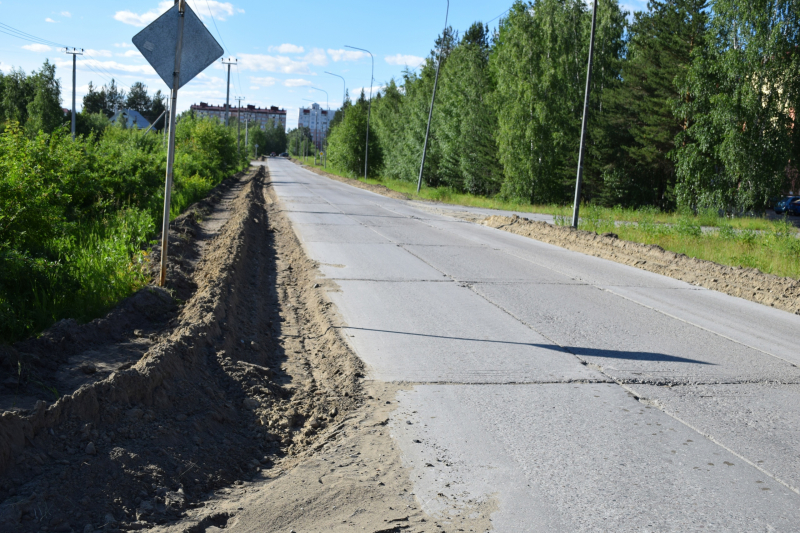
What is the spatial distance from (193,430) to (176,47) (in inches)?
210

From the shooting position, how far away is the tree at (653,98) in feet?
114

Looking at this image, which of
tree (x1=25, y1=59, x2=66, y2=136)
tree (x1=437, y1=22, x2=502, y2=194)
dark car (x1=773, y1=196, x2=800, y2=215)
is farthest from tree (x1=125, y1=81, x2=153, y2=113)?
dark car (x1=773, y1=196, x2=800, y2=215)

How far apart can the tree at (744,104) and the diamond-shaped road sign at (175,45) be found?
29.5m

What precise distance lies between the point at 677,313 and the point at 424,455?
234 inches

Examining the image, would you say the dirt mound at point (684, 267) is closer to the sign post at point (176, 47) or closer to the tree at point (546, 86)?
the sign post at point (176, 47)

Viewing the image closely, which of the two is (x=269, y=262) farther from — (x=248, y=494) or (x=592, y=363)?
(x=248, y=494)

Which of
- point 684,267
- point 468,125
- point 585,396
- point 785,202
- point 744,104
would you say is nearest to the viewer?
point 585,396

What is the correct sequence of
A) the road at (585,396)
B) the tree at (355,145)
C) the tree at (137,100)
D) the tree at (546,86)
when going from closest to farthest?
the road at (585,396) < the tree at (546,86) < the tree at (355,145) < the tree at (137,100)

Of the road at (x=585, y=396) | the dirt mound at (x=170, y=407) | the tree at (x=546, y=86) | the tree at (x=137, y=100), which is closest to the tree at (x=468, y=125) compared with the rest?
the tree at (x=546, y=86)

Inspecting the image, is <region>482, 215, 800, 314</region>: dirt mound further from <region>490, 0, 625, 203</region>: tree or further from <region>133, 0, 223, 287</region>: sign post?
<region>490, 0, 625, 203</region>: tree

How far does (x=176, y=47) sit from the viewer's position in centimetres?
752

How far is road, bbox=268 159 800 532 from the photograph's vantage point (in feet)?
11.5

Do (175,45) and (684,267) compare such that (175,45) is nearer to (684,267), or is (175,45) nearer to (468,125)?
(684,267)

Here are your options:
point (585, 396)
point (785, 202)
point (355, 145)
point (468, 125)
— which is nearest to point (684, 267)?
point (585, 396)
